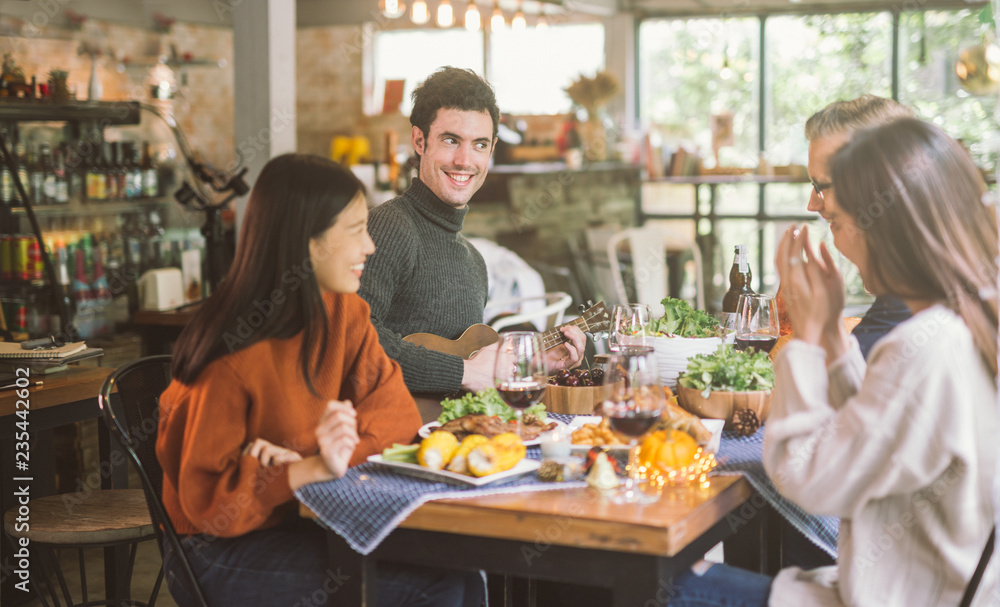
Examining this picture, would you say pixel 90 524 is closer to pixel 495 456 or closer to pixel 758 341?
pixel 495 456

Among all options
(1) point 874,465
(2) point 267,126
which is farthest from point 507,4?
(1) point 874,465

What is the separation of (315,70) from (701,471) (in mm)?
8667

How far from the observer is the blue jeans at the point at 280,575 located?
5.56 ft

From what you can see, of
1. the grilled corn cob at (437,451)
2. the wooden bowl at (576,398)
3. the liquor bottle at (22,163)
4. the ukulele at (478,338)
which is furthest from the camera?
the liquor bottle at (22,163)

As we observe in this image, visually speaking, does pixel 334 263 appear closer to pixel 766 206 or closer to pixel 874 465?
pixel 874 465

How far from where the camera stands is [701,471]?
61.7 inches

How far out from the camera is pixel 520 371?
1.67m

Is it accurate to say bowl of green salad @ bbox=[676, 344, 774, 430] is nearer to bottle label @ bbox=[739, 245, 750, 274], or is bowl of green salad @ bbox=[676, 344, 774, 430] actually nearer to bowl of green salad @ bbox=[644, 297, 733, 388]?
bowl of green salad @ bbox=[644, 297, 733, 388]

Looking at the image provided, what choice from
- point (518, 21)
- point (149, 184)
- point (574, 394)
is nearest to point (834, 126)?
point (574, 394)

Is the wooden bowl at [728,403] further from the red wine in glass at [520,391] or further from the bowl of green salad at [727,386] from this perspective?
the red wine in glass at [520,391]

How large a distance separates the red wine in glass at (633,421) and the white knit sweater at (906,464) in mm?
181

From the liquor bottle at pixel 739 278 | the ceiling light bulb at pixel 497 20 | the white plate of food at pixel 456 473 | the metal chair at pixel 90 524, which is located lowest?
the metal chair at pixel 90 524

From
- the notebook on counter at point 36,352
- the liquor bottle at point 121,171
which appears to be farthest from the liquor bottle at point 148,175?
the notebook on counter at point 36,352

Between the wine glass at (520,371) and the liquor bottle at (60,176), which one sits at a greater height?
the liquor bottle at (60,176)
